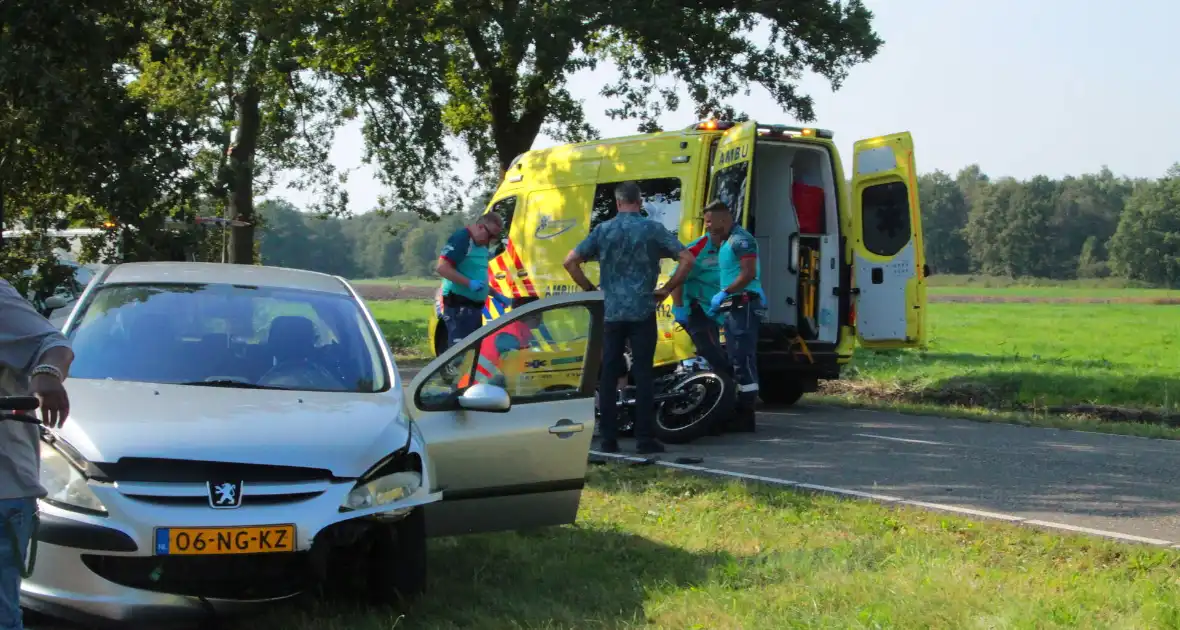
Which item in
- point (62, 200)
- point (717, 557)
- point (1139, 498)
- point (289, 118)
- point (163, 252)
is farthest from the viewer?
point (289, 118)

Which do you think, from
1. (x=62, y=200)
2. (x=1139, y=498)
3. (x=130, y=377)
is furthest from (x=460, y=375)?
(x=62, y=200)

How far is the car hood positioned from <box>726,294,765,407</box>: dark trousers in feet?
18.1

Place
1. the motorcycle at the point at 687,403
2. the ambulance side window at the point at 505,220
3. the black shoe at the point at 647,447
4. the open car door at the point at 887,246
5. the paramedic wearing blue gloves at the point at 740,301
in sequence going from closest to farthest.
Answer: the black shoe at the point at 647,447, the motorcycle at the point at 687,403, the paramedic wearing blue gloves at the point at 740,301, the open car door at the point at 887,246, the ambulance side window at the point at 505,220

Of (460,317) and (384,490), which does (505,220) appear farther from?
(384,490)

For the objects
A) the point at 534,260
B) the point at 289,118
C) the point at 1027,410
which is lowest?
the point at 1027,410

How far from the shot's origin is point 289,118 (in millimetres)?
30734

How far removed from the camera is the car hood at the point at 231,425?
4.68 metres

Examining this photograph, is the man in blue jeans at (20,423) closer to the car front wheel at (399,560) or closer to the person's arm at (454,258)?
the car front wheel at (399,560)

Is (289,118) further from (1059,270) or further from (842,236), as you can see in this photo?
(1059,270)

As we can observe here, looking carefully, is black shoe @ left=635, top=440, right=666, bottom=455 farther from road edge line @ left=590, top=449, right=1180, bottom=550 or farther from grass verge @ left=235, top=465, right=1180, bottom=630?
grass verge @ left=235, top=465, right=1180, bottom=630

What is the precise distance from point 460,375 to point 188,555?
169cm

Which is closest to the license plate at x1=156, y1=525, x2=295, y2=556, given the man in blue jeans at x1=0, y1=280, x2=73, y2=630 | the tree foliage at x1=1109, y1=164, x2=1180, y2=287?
the man in blue jeans at x1=0, y1=280, x2=73, y2=630

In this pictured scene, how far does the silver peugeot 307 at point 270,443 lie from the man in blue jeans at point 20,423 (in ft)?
1.79

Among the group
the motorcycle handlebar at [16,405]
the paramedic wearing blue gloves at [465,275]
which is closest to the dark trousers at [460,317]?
the paramedic wearing blue gloves at [465,275]
